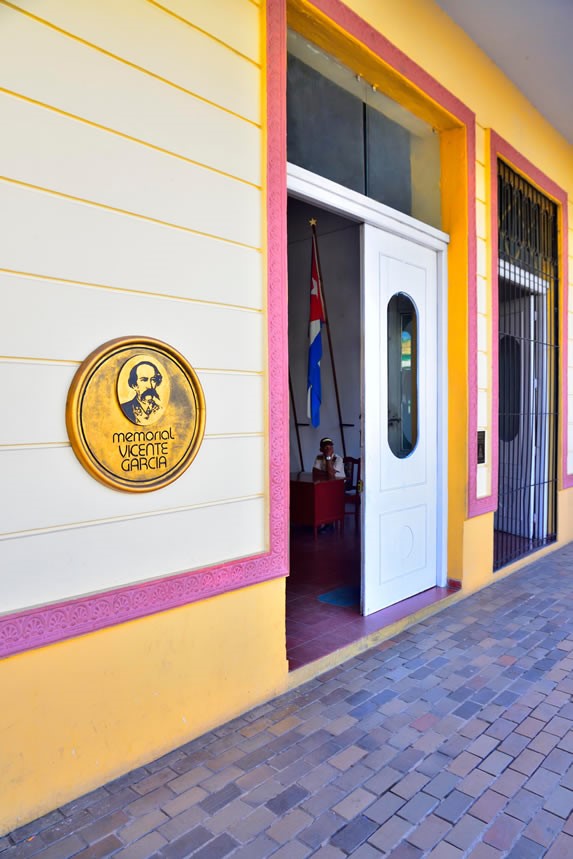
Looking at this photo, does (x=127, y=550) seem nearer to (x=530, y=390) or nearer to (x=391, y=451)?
(x=391, y=451)

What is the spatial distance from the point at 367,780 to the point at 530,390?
4414mm

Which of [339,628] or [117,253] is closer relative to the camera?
[117,253]

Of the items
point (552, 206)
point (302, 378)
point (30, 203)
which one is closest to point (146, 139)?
point (30, 203)

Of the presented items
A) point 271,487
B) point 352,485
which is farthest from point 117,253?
point 352,485

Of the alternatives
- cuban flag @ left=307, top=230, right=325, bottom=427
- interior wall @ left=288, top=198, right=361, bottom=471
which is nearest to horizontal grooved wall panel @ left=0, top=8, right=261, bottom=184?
cuban flag @ left=307, top=230, right=325, bottom=427

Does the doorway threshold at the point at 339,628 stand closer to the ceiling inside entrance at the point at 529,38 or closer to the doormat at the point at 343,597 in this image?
the doormat at the point at 343,597

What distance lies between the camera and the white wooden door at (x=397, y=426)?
3588mm

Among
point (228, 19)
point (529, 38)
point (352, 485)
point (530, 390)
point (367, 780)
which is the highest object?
point (529, 38)

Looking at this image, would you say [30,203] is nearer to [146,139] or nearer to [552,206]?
[146,139]

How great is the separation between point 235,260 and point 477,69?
3.07 metres

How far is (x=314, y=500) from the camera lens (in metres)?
5.74

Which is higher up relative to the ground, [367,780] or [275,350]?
[275,350]

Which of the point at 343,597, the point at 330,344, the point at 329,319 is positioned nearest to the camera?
the point at 343,597

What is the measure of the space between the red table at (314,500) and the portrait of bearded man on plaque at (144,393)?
3.57 m
